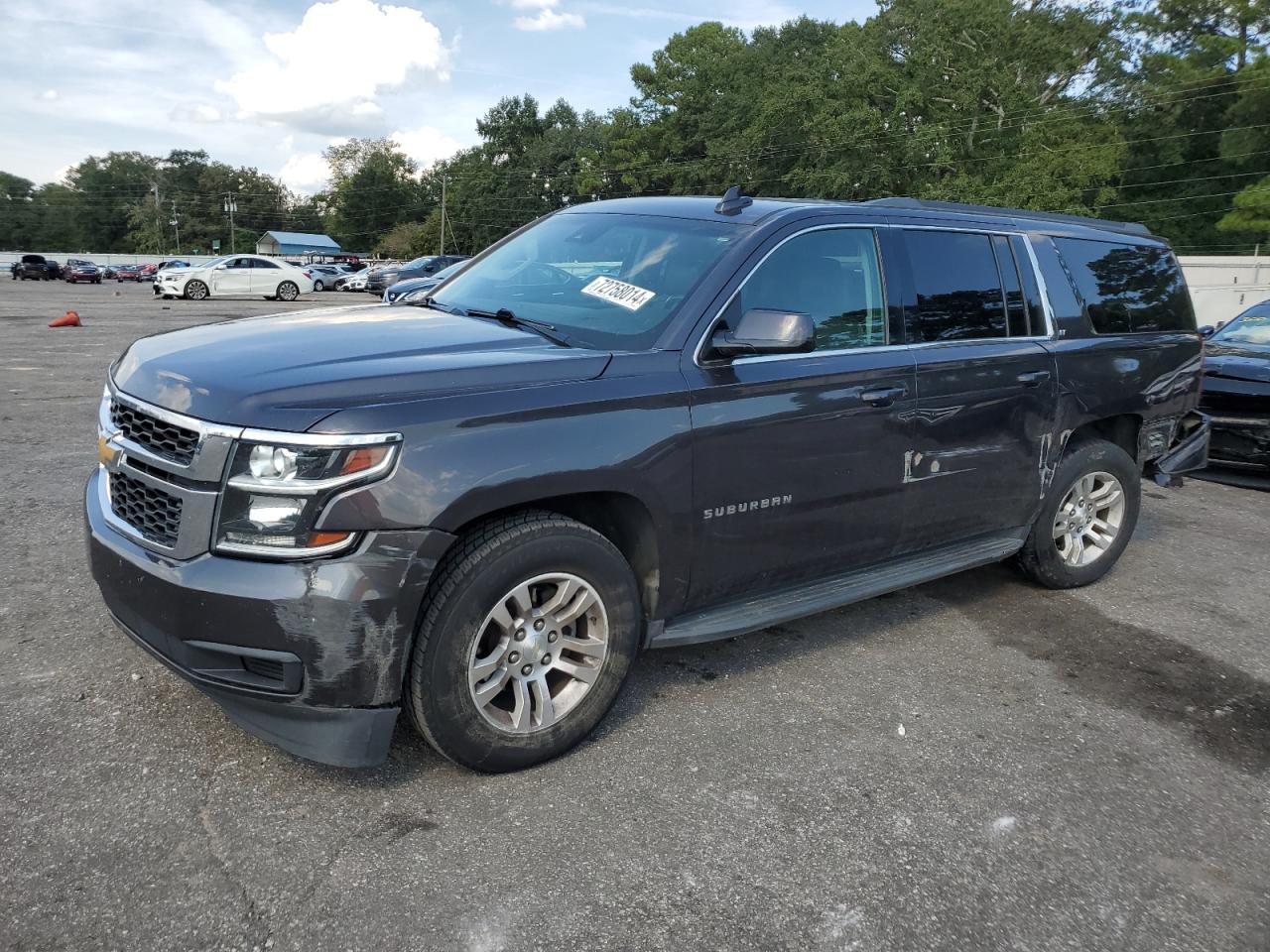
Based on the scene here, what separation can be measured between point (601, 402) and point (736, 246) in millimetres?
977

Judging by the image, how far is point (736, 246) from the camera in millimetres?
3646

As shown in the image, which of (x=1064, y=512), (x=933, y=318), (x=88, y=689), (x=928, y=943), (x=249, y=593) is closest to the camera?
(x=928, y=943)

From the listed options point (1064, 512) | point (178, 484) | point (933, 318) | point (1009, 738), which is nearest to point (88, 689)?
point (178, 484)

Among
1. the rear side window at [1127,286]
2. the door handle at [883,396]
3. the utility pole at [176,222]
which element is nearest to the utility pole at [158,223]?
the utility pole at [176,222]

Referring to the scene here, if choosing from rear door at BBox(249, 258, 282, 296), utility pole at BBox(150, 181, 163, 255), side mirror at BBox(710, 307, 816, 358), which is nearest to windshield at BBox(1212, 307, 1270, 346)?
side mirror at BBox(710, 307, 816, 358)

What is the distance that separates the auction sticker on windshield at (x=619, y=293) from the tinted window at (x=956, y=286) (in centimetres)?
129

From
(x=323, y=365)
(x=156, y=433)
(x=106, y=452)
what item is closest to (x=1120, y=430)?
(x=323, y=365)

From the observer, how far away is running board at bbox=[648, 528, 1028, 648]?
3.48 m

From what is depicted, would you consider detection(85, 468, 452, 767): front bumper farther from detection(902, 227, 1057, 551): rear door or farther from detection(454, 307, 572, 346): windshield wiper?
detection(902, 227, 1057, 551): rear door

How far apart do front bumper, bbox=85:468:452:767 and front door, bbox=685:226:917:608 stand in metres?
1.11

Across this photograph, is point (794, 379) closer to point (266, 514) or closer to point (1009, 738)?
point (1009, 738)

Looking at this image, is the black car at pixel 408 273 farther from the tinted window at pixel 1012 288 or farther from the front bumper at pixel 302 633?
the front bumper at pixel 302 633

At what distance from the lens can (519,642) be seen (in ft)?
10.00

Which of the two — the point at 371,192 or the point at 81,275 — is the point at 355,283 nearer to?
the point at 81,275
